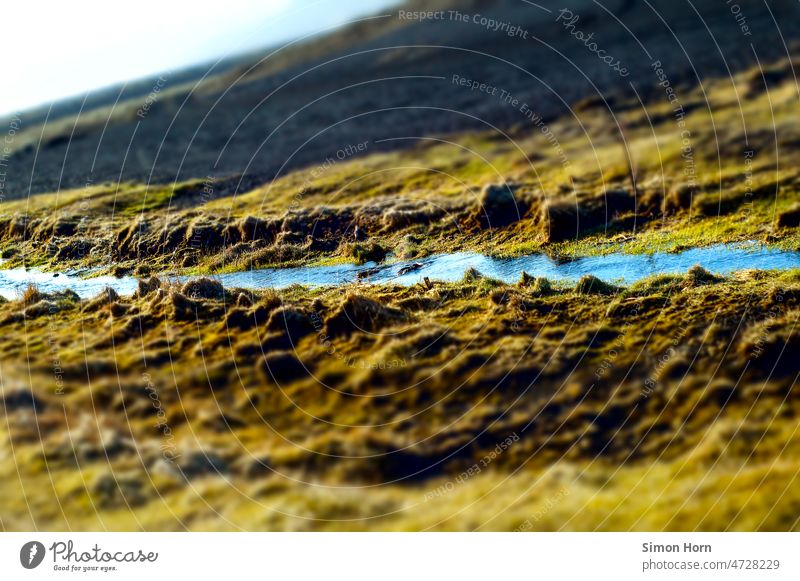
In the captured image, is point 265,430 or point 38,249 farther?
point 38,249

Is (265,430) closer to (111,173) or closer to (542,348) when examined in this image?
(542,348)

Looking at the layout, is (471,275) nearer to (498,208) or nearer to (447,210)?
(498,208)

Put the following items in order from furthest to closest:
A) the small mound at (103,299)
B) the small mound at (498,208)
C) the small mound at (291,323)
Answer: the small mound at (498,208) → the small mound at (103,299) → the small mound at (291,323)

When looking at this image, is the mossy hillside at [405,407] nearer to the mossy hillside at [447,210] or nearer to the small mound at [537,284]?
the small mound at [537,284]

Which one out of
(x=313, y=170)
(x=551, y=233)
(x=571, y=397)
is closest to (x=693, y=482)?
(x=571, y=397)

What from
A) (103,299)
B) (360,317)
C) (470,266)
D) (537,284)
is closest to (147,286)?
(103,299)

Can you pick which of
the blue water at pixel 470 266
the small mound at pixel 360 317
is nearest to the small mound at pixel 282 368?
the small mound at pixel 360 317

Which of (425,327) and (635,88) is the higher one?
(635,88)
